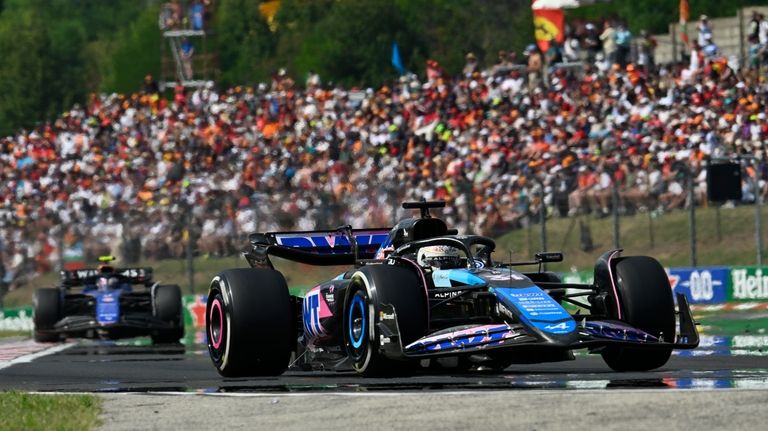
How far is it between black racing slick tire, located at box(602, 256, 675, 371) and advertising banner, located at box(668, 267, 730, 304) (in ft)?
40.3

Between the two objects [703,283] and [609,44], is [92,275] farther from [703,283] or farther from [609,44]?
[609,44]

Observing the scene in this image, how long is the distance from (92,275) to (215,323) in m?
11.1

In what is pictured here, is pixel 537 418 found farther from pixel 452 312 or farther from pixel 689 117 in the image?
pixel 689 117

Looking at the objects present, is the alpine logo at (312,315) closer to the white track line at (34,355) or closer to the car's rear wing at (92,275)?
the white track line at (34,355)

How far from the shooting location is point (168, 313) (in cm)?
2350

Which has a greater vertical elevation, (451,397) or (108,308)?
(451,397)

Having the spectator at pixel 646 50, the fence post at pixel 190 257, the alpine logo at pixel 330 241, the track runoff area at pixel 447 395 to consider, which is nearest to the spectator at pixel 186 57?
the spectator at pixel 646 50

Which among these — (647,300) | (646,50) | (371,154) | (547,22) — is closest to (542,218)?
(371,154)

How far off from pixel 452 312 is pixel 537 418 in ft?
13.7

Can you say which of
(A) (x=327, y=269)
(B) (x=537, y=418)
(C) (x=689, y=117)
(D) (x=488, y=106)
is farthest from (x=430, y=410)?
(D) (x=488, y=106)

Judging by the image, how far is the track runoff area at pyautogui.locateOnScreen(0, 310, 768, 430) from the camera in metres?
8.76

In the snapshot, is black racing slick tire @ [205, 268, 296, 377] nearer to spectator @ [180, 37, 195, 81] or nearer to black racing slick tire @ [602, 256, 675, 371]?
black racing slick tire @ [602, 256, 675, 371]

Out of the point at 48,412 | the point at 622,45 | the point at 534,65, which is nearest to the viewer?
the point at 48,412

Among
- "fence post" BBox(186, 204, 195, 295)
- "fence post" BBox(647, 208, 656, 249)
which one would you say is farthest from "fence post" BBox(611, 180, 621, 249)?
"fence post" BBox(186, 204, 195, 295)
